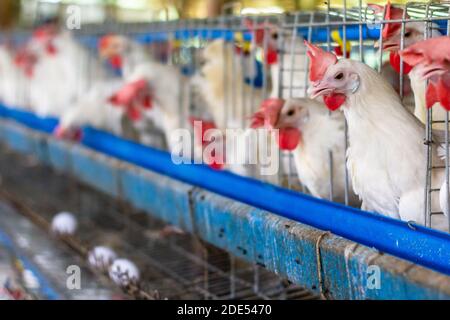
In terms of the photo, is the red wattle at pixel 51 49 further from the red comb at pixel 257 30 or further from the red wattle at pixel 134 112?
the red comb at pixel 257 30

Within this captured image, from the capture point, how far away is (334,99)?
127 centimetres

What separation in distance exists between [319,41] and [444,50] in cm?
81

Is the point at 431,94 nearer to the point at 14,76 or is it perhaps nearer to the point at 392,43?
the point at 392,43

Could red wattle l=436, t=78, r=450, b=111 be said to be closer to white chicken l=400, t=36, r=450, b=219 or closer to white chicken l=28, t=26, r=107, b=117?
white chicken l=400, t=36, r=450, b=219

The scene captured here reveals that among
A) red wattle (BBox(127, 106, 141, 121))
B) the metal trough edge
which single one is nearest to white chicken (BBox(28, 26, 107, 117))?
red wattle (BBox(127, 106, 141, 121))

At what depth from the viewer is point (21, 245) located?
2283 millimetres

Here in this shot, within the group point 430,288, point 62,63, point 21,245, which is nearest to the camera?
point 430,288

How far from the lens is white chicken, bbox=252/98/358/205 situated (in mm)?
1573

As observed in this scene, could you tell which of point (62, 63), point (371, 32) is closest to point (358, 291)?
point (371, 32)

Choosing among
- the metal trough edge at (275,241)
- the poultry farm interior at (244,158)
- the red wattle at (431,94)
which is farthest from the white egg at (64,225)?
the red wattle at (431,94)

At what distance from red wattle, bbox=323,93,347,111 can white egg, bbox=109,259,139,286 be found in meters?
0.76

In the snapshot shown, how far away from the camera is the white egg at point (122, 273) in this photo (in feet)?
5.48

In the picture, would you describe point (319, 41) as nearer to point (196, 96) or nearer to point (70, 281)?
point (196, 96)

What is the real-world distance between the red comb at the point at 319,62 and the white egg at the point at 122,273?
0.79 m
